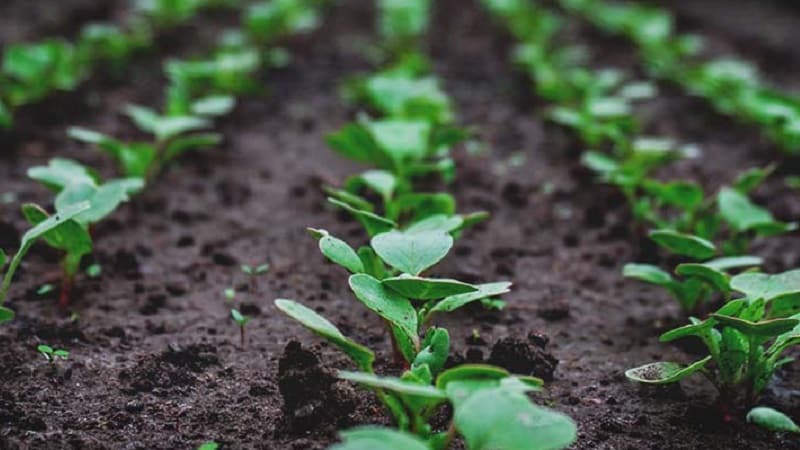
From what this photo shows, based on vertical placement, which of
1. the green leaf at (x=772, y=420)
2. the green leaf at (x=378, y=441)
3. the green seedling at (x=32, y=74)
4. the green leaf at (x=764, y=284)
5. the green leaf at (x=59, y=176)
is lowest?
the green leaf at (x=772, y=420)

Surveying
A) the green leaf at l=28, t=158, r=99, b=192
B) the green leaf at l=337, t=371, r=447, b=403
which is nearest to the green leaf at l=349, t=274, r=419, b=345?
the green leaf at l=337, t=371, r=447, b=403

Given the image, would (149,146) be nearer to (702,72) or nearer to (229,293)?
(229,293)

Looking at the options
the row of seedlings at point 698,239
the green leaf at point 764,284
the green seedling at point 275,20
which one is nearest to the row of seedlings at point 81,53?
the green seedling at point 275,20

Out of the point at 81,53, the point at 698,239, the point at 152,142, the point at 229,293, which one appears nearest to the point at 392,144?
the point at 229,293

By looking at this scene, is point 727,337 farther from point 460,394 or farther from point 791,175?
point 791,175

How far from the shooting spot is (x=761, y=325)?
5.20 feet

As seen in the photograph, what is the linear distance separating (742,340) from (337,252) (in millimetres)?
789

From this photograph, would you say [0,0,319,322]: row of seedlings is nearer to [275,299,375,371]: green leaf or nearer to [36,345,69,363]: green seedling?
[36,345,69,363]: green seedling

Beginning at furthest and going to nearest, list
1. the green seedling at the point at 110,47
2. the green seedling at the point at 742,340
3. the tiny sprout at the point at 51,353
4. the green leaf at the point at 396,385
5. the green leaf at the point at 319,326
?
1. the green seedling at the point at 110,47
2. the tiny sprout at the point at 51,353
3. the green seedling at the point at 742,340
4. the green leaf at the point at 319,326
5. the green leaf at the point at 396,385

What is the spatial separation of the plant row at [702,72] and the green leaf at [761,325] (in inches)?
61.2

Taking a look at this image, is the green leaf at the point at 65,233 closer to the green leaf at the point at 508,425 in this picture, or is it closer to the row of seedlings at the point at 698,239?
the green leaf at the point at 508,425

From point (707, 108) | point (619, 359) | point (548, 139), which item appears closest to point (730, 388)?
point (619, 359)

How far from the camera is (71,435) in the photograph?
1.67 metres

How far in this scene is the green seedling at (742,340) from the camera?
169cm
